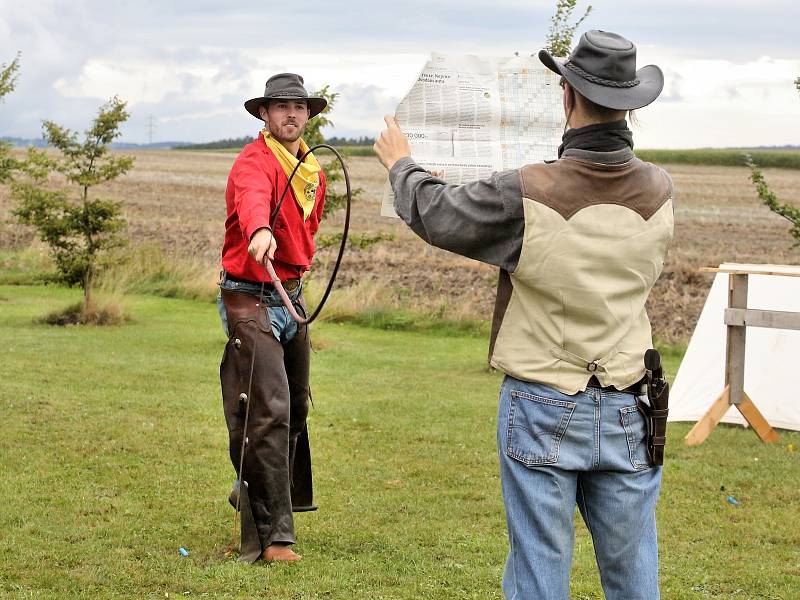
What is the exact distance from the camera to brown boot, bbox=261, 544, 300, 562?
5.71 meters

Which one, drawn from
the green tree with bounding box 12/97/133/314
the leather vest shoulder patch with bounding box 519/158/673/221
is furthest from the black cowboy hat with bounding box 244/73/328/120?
the green tree with bounding box 12/97/133/314

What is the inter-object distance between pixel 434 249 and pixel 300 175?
19559 mm

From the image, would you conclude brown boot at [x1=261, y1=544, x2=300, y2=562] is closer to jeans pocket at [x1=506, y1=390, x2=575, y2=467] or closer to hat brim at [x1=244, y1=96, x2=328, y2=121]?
hat brim at [x1=244, y1=96, x2=328, y2=121]

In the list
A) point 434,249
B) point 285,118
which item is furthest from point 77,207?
point 285,118

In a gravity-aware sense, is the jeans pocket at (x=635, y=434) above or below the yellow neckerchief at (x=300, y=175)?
below

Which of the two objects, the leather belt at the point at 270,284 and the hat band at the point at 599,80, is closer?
the hat band at the point at 599,80

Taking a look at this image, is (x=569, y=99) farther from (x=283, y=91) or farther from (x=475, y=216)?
(x=283, y=91)

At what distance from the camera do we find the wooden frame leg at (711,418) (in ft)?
29.0

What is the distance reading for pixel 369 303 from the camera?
1755 centimetres

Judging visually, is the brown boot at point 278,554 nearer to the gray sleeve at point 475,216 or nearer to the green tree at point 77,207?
the gray sleeve at point 475,216

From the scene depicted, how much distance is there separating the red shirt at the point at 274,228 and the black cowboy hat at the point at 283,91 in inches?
7.7

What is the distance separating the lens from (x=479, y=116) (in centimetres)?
385

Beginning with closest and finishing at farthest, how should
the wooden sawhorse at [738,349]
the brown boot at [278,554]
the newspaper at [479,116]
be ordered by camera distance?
the newspaper at [479,116]
the brown boot at [278,554]
the wooden sawhorse at [738,349]

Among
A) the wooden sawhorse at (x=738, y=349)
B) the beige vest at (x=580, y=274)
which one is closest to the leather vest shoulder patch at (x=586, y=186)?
the beige vest at (x=580, y=274)
